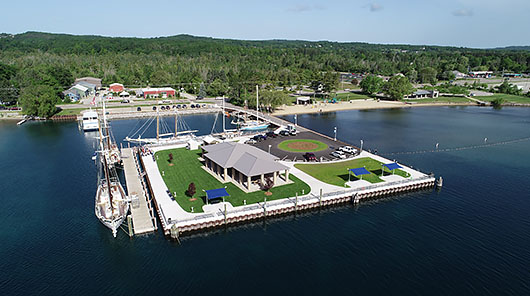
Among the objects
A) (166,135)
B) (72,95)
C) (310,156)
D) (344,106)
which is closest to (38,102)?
(72,95)

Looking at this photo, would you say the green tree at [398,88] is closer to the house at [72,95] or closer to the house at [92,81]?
the house at [72,95]

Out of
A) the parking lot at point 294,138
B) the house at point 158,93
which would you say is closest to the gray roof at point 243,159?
the parking lot at point 294,138

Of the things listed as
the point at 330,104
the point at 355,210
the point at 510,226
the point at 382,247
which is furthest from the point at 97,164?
the point at 330,104

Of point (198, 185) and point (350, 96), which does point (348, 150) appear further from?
point (350, 96)

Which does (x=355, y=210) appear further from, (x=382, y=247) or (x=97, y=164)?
(x=97, y=164)

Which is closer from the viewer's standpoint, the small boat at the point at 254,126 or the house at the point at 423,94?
the small boat at the point at 254,126

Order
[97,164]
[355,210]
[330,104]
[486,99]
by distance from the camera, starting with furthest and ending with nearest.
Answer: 1. [486,99]
2. [330,104]
3. [97,164]
4. [355,210]
